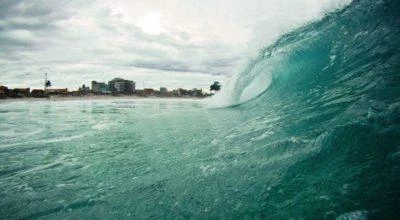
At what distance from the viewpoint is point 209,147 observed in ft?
19.6

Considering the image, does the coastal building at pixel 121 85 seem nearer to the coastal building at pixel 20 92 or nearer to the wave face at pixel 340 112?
the coastal building at pixel 20 92

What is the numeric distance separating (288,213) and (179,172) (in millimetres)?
2174

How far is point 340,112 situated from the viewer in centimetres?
499

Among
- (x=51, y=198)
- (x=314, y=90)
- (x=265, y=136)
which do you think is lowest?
(x=51, y=198)

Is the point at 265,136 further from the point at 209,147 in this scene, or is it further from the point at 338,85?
the point at 338,85

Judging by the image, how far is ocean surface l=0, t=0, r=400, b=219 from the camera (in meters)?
3.13

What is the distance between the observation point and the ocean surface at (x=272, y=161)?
10.3 feet

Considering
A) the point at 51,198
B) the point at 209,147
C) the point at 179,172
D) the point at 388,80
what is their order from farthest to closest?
1. the point at 209,147
2. the point at 388,80
3. the point at 179,172
4. the point at 51,198

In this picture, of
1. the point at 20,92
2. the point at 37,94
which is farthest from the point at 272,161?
the point at 20,92

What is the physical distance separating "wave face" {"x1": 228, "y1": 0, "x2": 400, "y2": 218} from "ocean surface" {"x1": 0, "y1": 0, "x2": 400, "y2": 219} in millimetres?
20

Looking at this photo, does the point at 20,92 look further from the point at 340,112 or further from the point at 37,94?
the point at 340,112

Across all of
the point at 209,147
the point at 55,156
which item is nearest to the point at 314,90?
the point at 209,147

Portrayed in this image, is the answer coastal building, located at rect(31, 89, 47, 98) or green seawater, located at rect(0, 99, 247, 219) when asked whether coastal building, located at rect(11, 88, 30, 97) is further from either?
green seawater, located at rect(0, 99, 247, 219)

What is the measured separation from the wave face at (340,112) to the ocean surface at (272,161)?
0.02 meters
